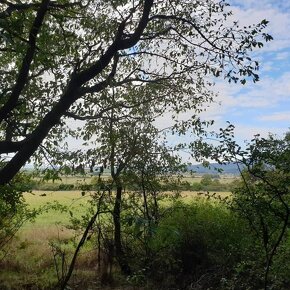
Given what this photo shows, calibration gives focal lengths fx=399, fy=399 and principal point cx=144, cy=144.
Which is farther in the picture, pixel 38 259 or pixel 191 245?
A: pixel 38 259

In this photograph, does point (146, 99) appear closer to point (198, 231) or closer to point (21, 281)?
point (198, 231)

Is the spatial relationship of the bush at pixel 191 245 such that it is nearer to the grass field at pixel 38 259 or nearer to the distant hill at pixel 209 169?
the grass field at pixel 38 259

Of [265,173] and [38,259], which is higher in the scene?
[265,173]

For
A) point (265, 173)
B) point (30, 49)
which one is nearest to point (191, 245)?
point (265, 173)

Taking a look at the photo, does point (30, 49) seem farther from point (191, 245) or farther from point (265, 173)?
point (191, 245)

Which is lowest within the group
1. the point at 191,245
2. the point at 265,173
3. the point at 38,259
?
the point at 38,259

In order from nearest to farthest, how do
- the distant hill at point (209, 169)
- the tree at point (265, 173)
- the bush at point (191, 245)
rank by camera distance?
1. the tree at point (265, 173)
2. the distant hill at point (209, 169)
3. the bush at point (191, 245)

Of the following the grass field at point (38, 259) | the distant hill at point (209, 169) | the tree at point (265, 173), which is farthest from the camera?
the grass field at point (38, 259)

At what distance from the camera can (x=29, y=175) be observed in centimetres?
1127

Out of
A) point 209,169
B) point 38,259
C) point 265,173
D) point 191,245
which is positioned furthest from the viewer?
point 38,259

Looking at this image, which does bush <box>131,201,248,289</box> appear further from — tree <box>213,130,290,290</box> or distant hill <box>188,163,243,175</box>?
tree <box>213,130,290,290</box>

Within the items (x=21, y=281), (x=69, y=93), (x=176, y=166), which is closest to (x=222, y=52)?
(x=69, y=93)

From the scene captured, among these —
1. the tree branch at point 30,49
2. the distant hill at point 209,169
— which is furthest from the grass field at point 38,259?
the tree branch at point 30,49

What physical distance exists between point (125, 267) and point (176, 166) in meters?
3.25
